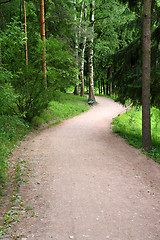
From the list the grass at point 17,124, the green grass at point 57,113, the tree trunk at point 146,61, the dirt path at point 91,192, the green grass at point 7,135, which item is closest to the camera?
the dirt path at point 91,192

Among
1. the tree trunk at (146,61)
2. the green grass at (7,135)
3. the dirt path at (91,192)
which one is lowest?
the dirt path at (91,192)

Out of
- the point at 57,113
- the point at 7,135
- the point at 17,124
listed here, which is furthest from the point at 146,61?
the point at 57,113

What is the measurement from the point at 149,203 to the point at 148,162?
9.65ft

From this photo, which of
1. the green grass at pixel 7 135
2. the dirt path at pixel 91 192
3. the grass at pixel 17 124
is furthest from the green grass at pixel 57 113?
the dirt path at pixel 91 192

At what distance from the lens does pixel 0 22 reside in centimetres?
1475

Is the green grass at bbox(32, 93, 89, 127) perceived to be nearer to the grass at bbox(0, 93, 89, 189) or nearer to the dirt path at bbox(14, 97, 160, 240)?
the grass at bbox(0, 93, 89, 189)

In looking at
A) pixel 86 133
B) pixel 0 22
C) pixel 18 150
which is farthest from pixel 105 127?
pixel 0 22

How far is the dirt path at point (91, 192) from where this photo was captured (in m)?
3.92

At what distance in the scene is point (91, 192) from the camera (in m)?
5.33

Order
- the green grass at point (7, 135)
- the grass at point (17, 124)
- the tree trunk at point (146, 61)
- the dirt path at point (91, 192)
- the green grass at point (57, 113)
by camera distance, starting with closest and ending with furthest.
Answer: the dirt path at point (91, 192) → the green grass at point (7, 135) → the grass at point (17, 124) → the tree trunk at point (146, 61) → the green grass at point (57, 113)

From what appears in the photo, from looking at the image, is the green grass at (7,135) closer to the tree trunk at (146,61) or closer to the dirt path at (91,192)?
the dirt path at (91,192)

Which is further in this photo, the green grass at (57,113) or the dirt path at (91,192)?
the green grass at (57,113)

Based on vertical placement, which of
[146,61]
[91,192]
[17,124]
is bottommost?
[91,192]

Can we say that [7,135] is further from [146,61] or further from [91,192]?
[146,61]
